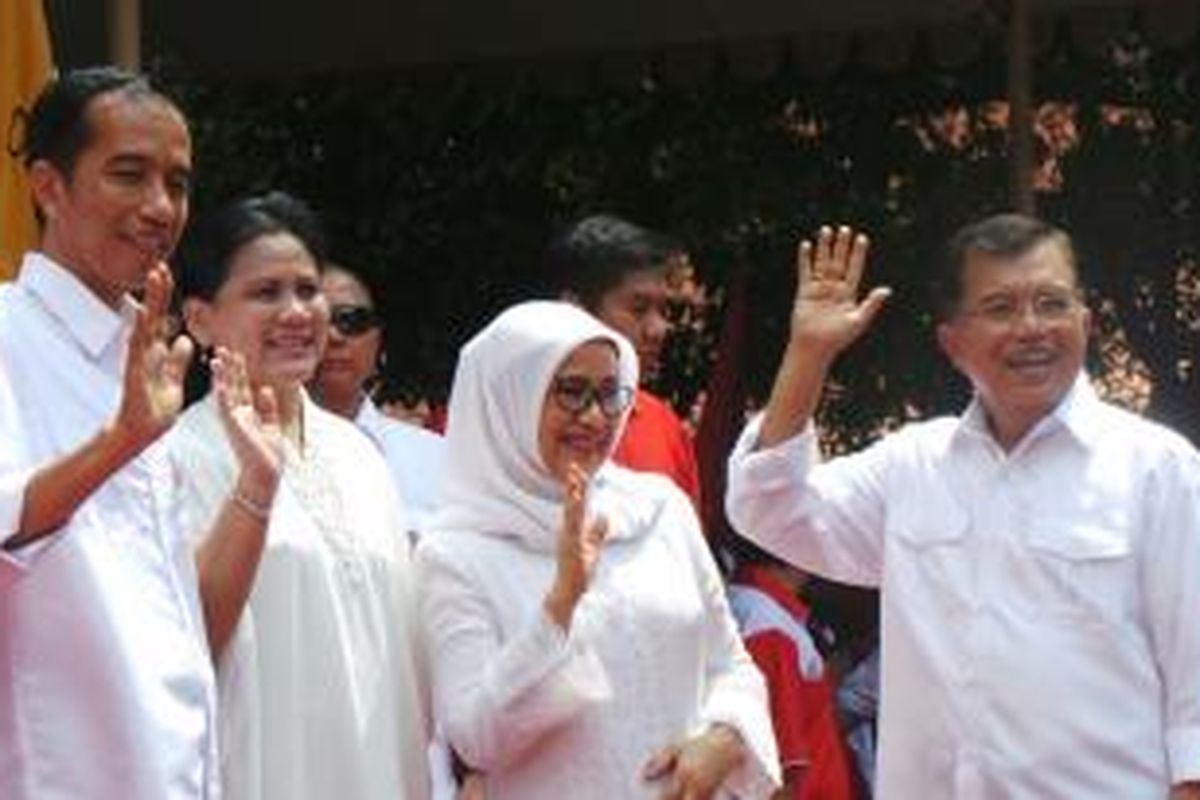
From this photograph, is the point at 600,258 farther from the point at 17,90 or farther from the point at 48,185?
the point at 48,185

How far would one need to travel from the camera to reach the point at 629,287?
6.30 m

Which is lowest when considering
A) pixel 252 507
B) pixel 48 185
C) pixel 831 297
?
pixel 252 507

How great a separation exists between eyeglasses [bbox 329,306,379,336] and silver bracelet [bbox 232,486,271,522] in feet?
5.52

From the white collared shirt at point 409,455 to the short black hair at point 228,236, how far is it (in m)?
1.22

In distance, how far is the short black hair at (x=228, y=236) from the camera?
15.5 ft

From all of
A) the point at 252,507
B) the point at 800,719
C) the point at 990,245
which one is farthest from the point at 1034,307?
the point at 800,719

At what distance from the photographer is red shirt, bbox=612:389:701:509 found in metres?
6.03

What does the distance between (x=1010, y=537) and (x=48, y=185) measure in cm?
178

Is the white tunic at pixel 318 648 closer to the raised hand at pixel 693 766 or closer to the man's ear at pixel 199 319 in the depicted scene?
the man's ear at pixel 199 319

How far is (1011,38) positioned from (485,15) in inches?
A: 59.4

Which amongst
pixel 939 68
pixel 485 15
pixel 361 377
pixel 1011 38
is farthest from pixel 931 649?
pixel 939 68

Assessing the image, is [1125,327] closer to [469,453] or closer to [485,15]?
[485,15]

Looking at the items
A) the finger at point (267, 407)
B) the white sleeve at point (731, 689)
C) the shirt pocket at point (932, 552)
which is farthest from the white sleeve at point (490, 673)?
the shirt pocket at point (932, 552)

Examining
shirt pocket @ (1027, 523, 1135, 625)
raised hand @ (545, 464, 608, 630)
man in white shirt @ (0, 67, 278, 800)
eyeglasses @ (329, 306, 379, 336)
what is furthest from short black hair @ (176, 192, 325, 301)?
shirt pocket @ (1027, 523, 1135, 625)
